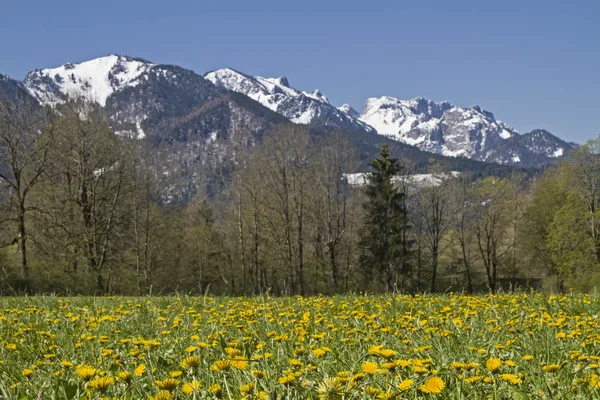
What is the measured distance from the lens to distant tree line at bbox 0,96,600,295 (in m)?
20.9

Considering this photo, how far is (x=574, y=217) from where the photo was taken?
104 feet

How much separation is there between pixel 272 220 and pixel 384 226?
10883 mm

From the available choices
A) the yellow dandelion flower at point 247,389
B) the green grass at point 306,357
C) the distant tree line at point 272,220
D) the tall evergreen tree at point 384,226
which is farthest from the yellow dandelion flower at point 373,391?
the tall evergreen tree at point 384,226

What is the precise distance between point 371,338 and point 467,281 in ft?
151

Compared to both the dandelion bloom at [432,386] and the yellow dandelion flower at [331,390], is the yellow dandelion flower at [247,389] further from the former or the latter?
the dandelion bloom at [432,386]

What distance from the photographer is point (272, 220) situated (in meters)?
33.8

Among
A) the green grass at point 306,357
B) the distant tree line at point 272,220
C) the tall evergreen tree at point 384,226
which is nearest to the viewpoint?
the green grass at point 306,357

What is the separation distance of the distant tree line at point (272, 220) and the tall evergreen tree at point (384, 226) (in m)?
0.12

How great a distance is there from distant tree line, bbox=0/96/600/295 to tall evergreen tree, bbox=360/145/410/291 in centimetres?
12

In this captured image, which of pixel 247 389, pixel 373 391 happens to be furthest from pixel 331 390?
pixel 247 389

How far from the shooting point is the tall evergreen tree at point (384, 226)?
3866cm

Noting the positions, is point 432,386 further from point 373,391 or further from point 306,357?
point 306,357

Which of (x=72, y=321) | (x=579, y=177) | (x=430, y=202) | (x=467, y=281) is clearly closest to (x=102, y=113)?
(x=72, y=321)

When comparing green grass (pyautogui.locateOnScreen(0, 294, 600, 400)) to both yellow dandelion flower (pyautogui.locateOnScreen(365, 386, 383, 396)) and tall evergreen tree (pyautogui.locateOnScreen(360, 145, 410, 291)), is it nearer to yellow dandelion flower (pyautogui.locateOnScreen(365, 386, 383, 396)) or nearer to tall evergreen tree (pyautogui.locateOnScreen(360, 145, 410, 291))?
yellow dandelion flower (pyautogui.locateOnScreen(365, 386, 383, 396))
